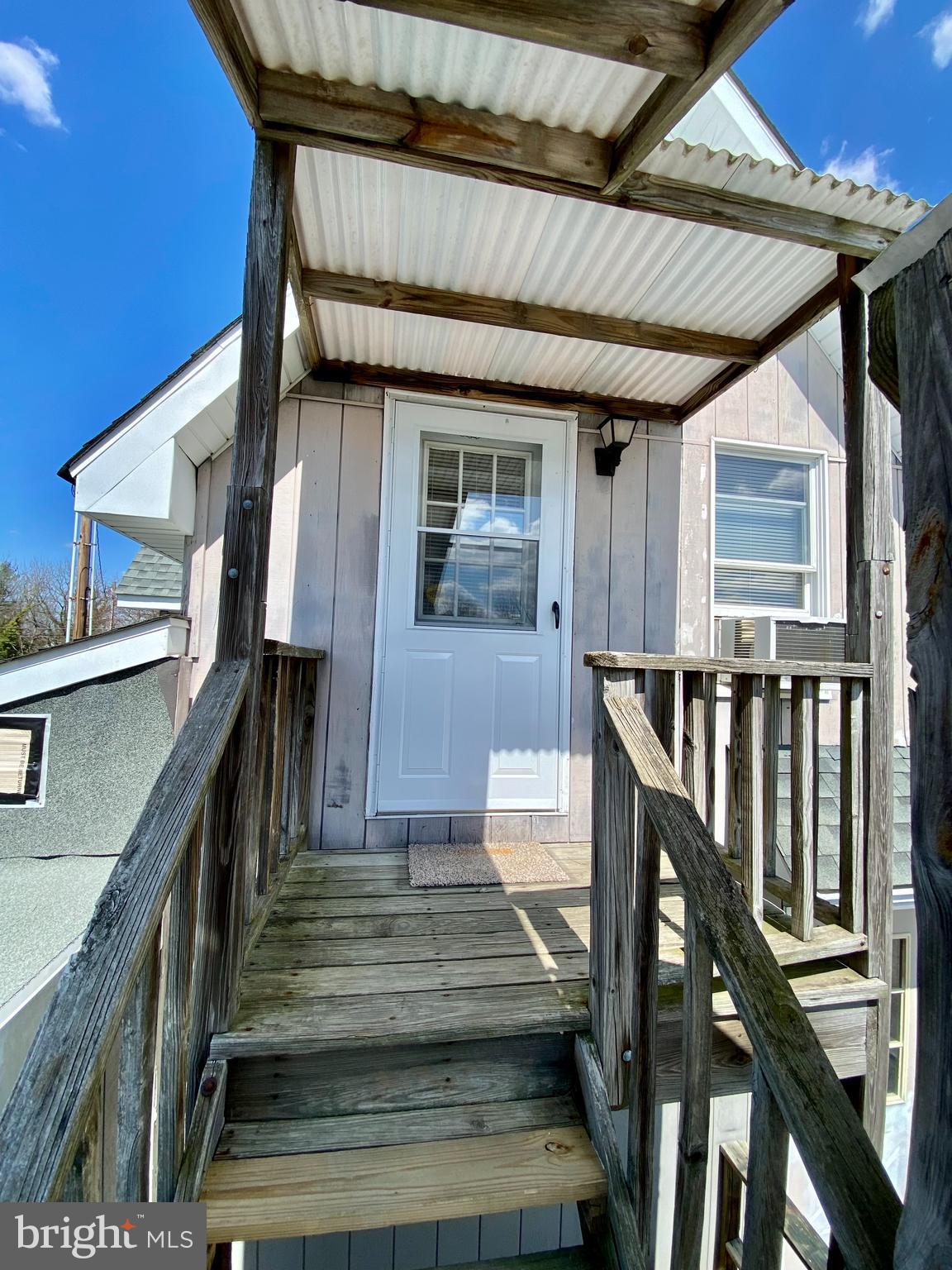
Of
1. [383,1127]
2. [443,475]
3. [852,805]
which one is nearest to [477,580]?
[443,475]

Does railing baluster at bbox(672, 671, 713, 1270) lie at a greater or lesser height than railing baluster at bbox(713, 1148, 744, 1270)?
greater

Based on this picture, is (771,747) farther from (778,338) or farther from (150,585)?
(150,585)

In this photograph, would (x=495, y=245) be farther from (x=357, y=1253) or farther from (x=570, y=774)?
(x=357, y=1253)

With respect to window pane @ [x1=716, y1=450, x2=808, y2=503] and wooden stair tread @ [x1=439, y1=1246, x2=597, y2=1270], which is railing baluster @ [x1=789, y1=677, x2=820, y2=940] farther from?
window pane @ [x1=716, y1=450, x2=808, y2=503]

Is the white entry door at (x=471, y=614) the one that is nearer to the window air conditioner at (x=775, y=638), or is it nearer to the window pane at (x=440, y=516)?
the window pane at (x=440, y=516)

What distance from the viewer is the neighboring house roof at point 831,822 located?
308cm

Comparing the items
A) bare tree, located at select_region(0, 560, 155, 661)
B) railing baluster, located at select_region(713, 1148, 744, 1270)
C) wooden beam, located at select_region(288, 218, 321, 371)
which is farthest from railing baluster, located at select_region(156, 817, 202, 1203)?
bare tree, located at select_region(0, 560, 155, 661)

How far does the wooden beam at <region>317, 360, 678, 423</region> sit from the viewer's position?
3086 mm

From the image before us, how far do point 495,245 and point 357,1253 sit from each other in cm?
406

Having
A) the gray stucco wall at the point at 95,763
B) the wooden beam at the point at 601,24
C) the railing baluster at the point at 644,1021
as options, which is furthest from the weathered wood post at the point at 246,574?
the gray stucco wall at the point at 95,763

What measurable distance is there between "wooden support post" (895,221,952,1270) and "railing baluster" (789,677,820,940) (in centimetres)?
147

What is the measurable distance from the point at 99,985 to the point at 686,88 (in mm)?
2293

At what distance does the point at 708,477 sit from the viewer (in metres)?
3.59

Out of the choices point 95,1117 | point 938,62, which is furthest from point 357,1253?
point 938,62
